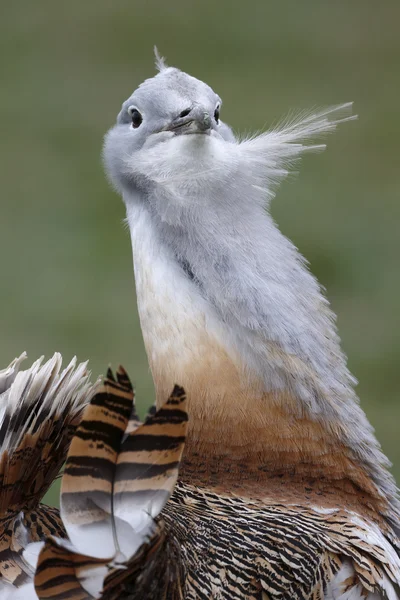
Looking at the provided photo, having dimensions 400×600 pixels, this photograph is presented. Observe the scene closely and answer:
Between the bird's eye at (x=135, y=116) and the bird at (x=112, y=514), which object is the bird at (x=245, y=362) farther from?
the bird at (x=112, y=514)

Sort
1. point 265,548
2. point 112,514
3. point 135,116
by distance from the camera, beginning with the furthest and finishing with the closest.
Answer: point 135,116, point 265,548, point 112,514

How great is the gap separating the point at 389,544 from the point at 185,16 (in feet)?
18.4

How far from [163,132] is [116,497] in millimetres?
779

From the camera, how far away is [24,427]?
5.84ft

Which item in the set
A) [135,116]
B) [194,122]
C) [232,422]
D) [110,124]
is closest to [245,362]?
[232,422]

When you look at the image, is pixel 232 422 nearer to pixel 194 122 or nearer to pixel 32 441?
pixel 32 441

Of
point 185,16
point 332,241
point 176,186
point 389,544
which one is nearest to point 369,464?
point 389,544

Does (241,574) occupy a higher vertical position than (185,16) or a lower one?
lower

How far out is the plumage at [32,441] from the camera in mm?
1682

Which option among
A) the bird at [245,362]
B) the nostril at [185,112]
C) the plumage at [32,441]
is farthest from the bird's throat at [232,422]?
the nostril at [185,112]

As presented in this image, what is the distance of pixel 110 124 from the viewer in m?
5.91

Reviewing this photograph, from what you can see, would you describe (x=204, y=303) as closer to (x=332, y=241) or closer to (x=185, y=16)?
(x=332, y=241)

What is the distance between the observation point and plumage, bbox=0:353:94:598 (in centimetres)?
168

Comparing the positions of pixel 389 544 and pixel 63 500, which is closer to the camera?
pixel 63 500
